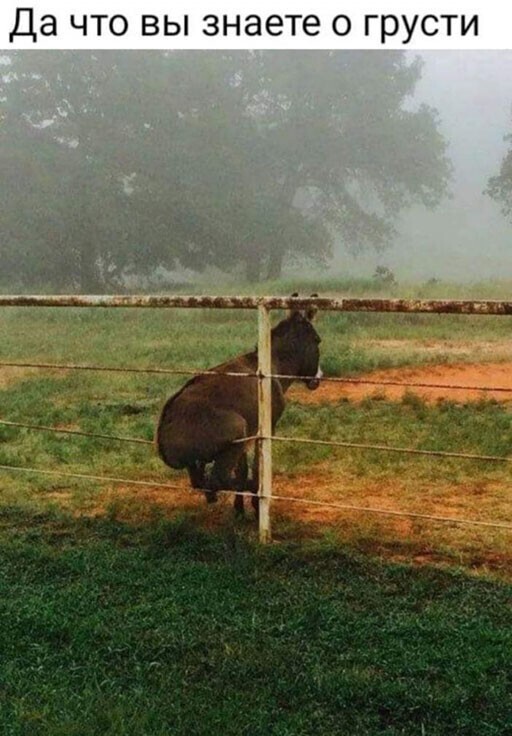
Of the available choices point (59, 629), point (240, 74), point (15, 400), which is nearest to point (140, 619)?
point (59, 629)

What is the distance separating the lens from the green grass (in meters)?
3.35

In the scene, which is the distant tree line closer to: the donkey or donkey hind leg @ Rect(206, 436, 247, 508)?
the donkey

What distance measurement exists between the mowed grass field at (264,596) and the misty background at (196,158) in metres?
23.9

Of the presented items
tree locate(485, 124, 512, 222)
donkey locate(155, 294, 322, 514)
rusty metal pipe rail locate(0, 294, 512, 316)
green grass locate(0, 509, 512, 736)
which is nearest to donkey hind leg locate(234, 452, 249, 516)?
donkey locate(155, 294, 322, 514)

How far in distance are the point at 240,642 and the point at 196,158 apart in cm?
3519

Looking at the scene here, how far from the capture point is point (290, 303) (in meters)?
5.07

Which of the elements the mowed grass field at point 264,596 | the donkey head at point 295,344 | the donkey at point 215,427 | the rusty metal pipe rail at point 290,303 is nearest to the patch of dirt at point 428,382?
the mowed grass field at point 264,596

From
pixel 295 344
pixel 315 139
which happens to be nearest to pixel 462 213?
pixel 315 139

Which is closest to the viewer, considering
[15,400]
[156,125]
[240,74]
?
[15,400]

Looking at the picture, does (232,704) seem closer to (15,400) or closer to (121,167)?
(15,400)

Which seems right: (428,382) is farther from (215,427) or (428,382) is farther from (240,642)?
(240,642)

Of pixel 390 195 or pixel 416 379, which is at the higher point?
pixel 390 195

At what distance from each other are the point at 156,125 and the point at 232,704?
3654 centimetres

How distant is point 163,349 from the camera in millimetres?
15789
